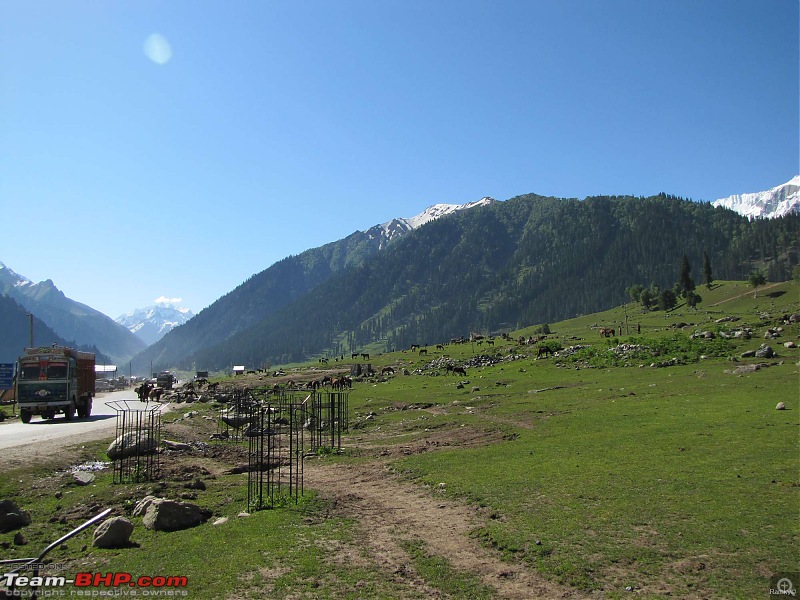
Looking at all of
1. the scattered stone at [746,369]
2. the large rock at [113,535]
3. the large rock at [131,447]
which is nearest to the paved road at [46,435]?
the large rock at [131,447]

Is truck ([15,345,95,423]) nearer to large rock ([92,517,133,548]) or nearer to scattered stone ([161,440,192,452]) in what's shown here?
scattered stone ([161,440,192,452])

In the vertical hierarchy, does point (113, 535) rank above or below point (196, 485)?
above

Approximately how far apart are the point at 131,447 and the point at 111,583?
1454 cm

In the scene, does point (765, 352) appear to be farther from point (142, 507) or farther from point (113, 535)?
point (113, 535)

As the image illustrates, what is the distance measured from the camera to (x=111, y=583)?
34.3 feet

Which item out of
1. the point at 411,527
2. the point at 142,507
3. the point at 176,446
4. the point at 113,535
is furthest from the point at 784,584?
the point at 176,446

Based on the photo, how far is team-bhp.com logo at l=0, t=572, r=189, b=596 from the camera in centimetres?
1001

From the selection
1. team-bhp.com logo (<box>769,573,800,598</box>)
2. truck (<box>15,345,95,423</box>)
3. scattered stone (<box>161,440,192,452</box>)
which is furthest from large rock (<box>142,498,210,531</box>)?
truck (<box>15,345,95,423</box>)

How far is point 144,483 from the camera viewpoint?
19.4 m

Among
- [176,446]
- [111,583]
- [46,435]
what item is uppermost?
[111,583]

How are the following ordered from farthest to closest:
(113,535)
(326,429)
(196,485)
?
(326,429) < (196,485) < (113,535)

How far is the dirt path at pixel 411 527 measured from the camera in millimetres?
10117

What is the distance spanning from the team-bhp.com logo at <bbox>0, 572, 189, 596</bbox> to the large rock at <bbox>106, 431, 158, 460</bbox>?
13107mm

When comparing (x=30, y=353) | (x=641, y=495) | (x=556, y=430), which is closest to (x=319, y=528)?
(x=641, y=495)
